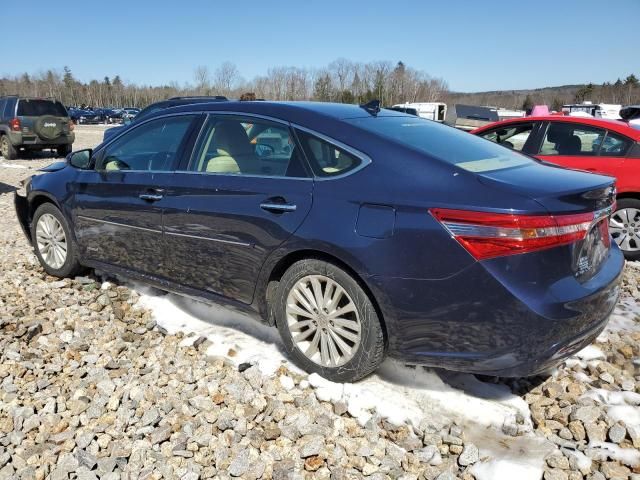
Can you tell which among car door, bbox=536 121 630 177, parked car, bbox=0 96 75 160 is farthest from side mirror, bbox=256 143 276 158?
parked car, bbox=0 96 75 160

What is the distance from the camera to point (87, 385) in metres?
A: 3.12

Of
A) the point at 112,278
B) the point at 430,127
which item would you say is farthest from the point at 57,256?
the point at 430,127

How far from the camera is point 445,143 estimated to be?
3.14 metres

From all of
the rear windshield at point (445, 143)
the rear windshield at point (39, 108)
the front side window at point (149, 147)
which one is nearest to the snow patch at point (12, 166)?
the rear windshield at point (39, 108)

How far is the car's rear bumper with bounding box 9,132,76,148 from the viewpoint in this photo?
15.2m

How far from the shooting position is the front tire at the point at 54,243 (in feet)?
15.1

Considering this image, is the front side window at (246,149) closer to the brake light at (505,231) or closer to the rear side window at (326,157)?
the rear side window at (326,157)

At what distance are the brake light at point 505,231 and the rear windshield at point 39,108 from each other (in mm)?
16142

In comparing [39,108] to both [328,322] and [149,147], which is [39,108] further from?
[328,322]

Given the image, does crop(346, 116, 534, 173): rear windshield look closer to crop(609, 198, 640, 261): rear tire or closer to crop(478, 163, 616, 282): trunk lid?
crop(478, 163, 616, 282): trunk lid

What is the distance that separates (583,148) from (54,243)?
18.7 feet

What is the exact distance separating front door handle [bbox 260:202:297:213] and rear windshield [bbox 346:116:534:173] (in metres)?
0.62

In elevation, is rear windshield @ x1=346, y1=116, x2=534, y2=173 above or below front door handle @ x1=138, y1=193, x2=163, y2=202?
above

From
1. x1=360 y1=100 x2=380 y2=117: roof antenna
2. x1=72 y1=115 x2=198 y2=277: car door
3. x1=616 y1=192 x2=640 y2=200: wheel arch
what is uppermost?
x1=360 y1=100 x2=380 y2=117: roof antenna
